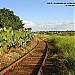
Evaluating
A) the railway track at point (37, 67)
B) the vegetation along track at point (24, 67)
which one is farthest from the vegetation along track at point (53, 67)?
the vegetation along track at point (24, 67)

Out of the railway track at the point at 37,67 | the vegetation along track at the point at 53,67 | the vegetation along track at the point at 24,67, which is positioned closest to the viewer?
the vegetation along track at the point at 53,67

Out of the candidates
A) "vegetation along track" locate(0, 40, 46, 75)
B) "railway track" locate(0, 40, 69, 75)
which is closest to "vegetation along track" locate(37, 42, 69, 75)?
"railway track" locate(0, 40, 69, 75)

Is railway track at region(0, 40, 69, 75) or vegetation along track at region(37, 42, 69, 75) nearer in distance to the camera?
vegetation along track at region(37, 42, 69, 75)

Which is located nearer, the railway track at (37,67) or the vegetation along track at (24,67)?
the railway track at (37,67)

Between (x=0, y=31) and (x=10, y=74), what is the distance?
29.1 ft

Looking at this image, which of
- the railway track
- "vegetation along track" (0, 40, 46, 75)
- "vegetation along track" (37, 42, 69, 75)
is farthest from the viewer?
"vegetation along track" (0, 40, 46, 75)

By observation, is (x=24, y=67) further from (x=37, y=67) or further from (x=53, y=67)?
(x=53, y=67)

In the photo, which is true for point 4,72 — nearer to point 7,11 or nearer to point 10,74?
point 10,74

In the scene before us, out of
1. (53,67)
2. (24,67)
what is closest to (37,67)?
(24,67)

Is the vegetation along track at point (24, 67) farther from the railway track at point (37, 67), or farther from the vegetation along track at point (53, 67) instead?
the vegetation along track at point (53, 67)

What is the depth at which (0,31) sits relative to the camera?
19.3 m

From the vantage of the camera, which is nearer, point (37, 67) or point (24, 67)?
point (37, 67)

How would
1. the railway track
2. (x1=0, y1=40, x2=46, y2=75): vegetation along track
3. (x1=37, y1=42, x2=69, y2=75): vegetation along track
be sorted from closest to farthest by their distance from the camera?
(x1=37, y1=42, x2=69, y2=75): vegetation along track < the railway track < (x1=0, y1=40, x2=46, y2=75): vegetation along track

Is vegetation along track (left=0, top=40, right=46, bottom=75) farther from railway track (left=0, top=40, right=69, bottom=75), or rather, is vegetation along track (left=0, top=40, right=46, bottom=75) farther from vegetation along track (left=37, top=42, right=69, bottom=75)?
vegetation along track (left=37, top=42, right=69, bottom=75)
